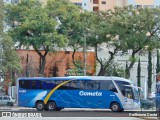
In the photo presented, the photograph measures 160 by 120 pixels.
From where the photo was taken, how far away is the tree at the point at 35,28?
52.1 meters

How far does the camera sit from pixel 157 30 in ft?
170

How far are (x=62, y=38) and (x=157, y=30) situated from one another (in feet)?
31.0

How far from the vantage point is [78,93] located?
127 ft

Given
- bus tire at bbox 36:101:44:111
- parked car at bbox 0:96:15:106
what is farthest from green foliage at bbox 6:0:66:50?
bus tire at bbox 36:101:44:111

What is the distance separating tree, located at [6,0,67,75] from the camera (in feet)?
171

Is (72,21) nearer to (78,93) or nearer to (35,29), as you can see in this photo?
(35,29)

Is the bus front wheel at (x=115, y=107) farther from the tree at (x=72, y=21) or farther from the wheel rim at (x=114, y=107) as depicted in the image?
the tree at (x=72, y=21)

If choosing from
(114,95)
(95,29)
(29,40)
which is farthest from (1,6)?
(114,95)

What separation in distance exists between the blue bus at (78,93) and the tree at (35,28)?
13.4 metres

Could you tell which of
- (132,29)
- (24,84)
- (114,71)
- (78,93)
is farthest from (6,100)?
(78,93)

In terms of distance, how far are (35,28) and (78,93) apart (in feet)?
51.6

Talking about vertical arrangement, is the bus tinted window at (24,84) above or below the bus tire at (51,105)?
above

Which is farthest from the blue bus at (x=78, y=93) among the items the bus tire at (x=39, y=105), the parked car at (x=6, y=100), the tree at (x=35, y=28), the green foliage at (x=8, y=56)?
the tree at (x=35, y=28)

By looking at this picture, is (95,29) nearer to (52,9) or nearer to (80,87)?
(52,9)
